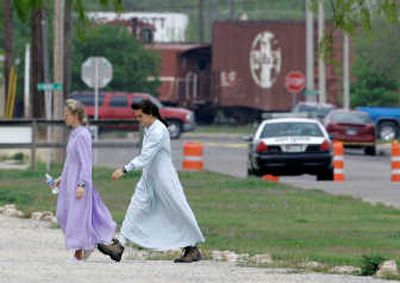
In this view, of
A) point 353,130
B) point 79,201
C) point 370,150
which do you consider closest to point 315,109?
point 370,150

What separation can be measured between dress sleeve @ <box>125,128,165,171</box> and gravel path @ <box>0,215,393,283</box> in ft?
3.08

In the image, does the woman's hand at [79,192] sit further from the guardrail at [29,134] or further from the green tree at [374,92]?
the green tree at [374,92]

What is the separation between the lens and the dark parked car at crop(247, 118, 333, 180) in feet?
120

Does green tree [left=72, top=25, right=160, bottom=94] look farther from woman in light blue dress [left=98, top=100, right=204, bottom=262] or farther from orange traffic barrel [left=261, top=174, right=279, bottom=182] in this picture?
woman in light blue dress [left=98, top=100, right=204, bottom=262]

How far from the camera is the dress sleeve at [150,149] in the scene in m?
16.8

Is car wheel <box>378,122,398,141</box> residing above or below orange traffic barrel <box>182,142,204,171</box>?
below

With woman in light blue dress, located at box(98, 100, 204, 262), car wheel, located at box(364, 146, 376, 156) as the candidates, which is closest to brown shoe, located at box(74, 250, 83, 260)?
woman in light blue dress, located at box(98, 100, 204, 262)

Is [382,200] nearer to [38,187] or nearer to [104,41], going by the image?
[38,187]

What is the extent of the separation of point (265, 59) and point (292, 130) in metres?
39.3

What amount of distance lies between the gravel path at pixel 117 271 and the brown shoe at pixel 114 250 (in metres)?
0.08

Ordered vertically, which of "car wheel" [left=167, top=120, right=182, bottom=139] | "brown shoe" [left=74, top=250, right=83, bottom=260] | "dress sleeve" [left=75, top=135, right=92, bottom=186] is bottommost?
"car wheel" [left=167, top=120, right=182, bottom=139]

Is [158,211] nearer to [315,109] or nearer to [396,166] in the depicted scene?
[396,166]

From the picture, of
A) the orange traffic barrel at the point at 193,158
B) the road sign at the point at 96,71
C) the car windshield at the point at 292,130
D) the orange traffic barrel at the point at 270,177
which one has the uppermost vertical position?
the road sign at the point at 96,71

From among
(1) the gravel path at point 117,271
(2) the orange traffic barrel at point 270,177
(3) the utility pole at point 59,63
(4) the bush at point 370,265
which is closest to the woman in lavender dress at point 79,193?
(1) the gravel path at point 117,271
